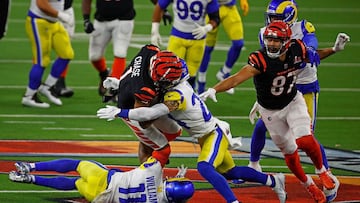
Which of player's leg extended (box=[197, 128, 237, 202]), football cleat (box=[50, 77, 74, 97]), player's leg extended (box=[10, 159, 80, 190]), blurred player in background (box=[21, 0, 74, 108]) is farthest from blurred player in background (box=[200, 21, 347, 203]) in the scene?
football cleat (box=[50, 77, 74, 97])

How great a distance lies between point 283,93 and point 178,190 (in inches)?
51.3

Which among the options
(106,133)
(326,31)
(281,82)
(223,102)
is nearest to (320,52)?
(281,82)

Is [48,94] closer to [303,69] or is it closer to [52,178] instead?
[303,69]

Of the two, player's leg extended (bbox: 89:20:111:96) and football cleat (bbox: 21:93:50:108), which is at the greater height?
player's leg extended (bbox: 89:20:111:96)

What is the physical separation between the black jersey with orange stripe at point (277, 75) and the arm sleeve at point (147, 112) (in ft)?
2.95

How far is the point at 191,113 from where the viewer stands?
892 centimetres

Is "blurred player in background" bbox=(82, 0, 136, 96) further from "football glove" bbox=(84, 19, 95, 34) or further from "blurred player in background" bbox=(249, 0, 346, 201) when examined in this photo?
"blurred player in background" bbox=(249, 0, 346, 201)

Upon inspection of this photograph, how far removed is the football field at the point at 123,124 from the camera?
9930mm

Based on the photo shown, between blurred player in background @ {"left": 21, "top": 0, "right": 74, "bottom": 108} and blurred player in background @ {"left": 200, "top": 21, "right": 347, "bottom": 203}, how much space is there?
4.49m

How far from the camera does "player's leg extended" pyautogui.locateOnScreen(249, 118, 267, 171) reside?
995 cm

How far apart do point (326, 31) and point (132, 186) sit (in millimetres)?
10880

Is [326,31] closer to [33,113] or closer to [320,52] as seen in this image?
[33,113]

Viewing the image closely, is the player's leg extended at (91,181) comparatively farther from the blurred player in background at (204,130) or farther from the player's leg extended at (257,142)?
the player's leg extended at (257,142)

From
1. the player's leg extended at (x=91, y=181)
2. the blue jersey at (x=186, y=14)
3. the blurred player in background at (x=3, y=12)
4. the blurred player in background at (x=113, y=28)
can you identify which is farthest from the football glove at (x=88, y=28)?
the player's leg extended at (x=91, y=181)
